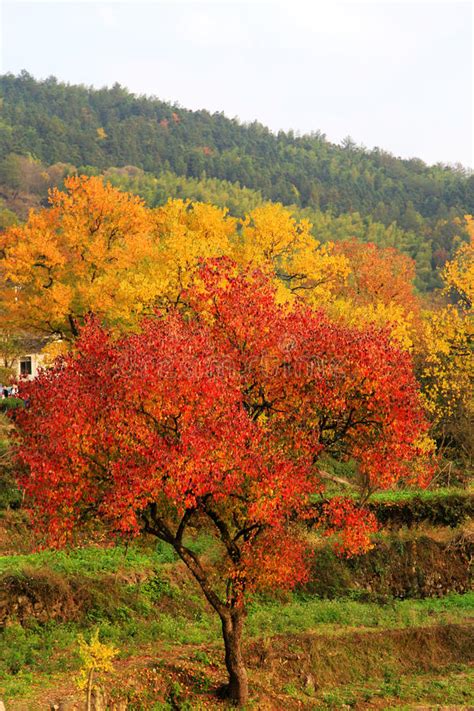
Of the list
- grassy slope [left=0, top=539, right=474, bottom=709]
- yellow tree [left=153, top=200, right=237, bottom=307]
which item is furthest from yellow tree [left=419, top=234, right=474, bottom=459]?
grassy slope [left=0, top=539, right=474, bottom=709]

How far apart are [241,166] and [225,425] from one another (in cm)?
13647

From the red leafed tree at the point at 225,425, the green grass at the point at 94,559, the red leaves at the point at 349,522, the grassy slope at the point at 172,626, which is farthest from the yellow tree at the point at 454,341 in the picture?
the red leaves at the point at 349,522

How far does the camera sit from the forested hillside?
110500 millimetres

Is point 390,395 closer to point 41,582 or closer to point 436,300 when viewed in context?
point 41,582

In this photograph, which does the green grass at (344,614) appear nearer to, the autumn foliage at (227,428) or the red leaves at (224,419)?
the autumn foliage at (227,428)

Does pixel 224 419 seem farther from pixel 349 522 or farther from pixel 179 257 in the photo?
pixel 179 257

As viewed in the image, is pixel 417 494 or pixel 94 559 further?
pixel 417 494

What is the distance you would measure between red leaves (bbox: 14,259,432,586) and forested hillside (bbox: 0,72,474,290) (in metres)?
79.0

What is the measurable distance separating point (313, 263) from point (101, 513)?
996 inches

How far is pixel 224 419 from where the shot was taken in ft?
48.0

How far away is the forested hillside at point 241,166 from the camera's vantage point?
11050 cm

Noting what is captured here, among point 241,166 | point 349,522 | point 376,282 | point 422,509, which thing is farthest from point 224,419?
point 241,166

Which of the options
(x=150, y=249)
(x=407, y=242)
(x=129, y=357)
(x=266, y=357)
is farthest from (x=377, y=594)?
(x=407, y=242)

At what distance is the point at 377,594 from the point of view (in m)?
27.1
